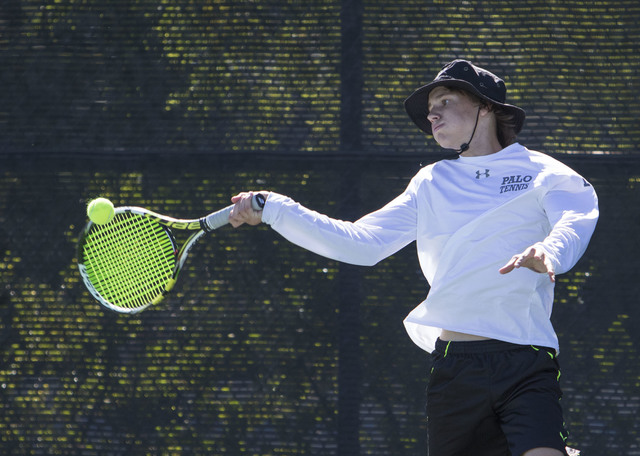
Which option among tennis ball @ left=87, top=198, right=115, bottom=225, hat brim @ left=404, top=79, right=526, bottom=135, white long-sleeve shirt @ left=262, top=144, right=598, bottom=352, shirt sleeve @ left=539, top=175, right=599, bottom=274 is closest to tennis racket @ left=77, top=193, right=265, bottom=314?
tennis ball @ left=87, top=198, right=115, bottom=225

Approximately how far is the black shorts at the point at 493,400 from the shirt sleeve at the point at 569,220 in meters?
0.34

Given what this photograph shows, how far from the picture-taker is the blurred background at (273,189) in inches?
141

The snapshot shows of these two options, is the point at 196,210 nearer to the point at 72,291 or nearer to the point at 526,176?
the point at 72,291

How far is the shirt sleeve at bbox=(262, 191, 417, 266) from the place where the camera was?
2.61m

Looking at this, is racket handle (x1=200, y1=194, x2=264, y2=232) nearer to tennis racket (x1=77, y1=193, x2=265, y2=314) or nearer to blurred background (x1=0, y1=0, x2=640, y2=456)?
tennis racket (x1=77, y1=193, x2=265, y2=314)

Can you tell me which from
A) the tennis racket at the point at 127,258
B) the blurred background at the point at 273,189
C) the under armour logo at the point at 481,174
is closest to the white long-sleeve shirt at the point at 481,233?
the under armour logo at the point at 481,174

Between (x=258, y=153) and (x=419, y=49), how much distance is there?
74 centimetres

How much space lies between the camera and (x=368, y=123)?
3.64 m

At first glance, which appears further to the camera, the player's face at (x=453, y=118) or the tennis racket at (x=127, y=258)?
the tennis racket at (x=127, y=258)

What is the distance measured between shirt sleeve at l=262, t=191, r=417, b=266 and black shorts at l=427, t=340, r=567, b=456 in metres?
0.34

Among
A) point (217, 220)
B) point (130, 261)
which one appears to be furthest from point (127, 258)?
point (217, 220)

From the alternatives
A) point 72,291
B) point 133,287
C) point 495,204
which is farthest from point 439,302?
point 72,291

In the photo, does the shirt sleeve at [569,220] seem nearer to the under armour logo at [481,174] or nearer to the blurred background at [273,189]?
the under armour logo at [481,174]

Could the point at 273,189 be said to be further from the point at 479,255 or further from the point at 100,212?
the point at 479,255
